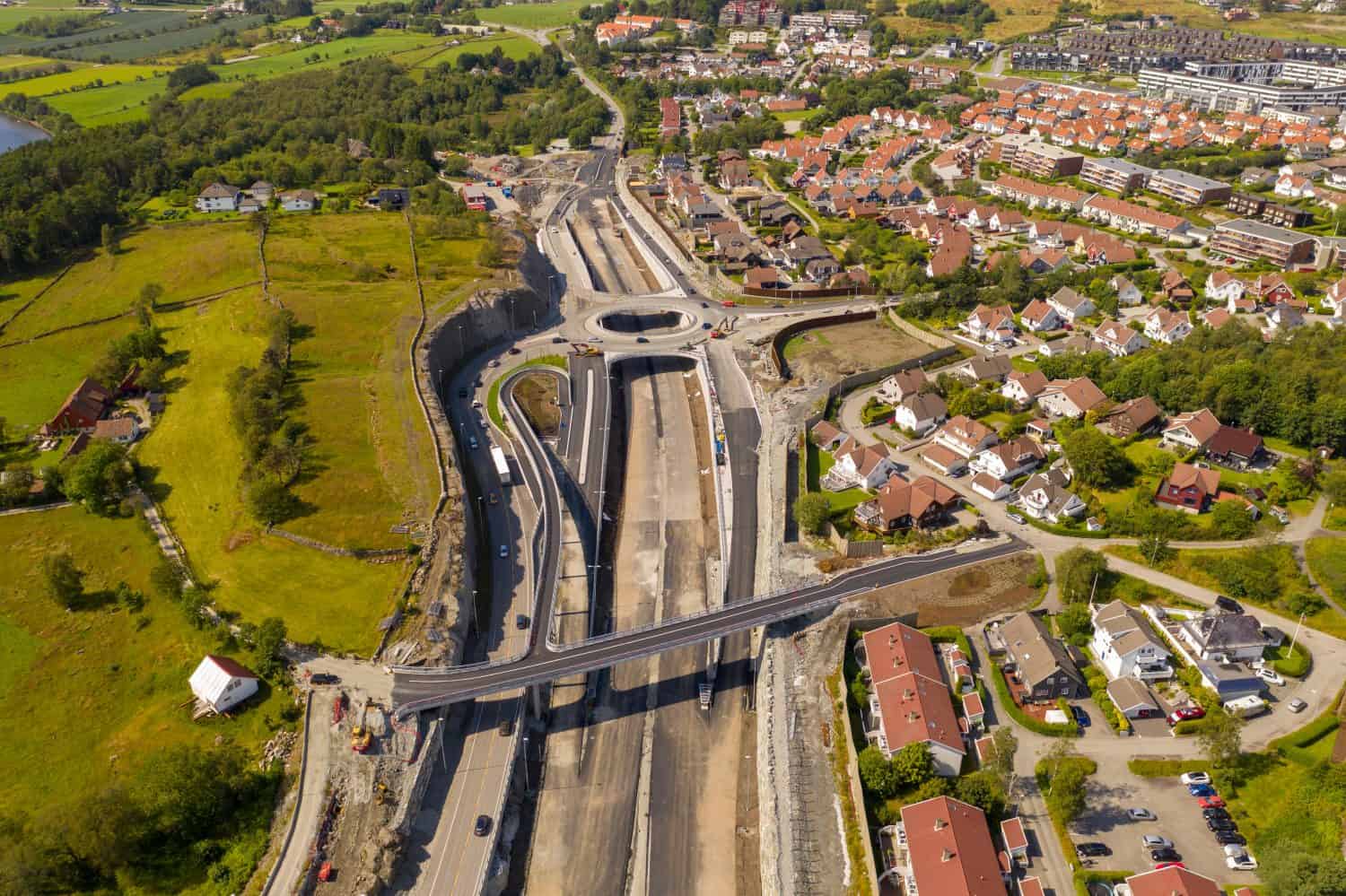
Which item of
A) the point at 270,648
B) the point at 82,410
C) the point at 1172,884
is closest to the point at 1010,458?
the point at 1172,884

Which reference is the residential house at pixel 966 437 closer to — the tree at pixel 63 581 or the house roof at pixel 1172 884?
the house roof at pixel 1172 884

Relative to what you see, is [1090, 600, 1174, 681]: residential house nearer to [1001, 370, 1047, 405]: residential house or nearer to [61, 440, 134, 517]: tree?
[1001, 370, 1047, 405]: residential house

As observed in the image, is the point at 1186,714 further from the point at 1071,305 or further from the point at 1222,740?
the point at 1071,305

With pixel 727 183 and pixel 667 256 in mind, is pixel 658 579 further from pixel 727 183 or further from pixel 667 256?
pixel 727 183

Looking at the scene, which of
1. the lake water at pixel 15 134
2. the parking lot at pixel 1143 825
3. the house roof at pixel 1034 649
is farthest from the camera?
the lake water at pixel 15 134

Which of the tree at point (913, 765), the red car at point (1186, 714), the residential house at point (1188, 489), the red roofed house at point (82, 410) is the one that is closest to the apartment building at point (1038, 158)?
the residential house at point (1188, 489)

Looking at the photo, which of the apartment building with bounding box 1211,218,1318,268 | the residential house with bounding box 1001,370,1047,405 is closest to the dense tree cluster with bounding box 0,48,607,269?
the residential house with bounding box 1001,370,1047,405

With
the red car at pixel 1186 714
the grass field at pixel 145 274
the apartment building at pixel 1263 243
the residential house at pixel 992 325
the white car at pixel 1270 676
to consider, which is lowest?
the red car at pixel 1186 714
